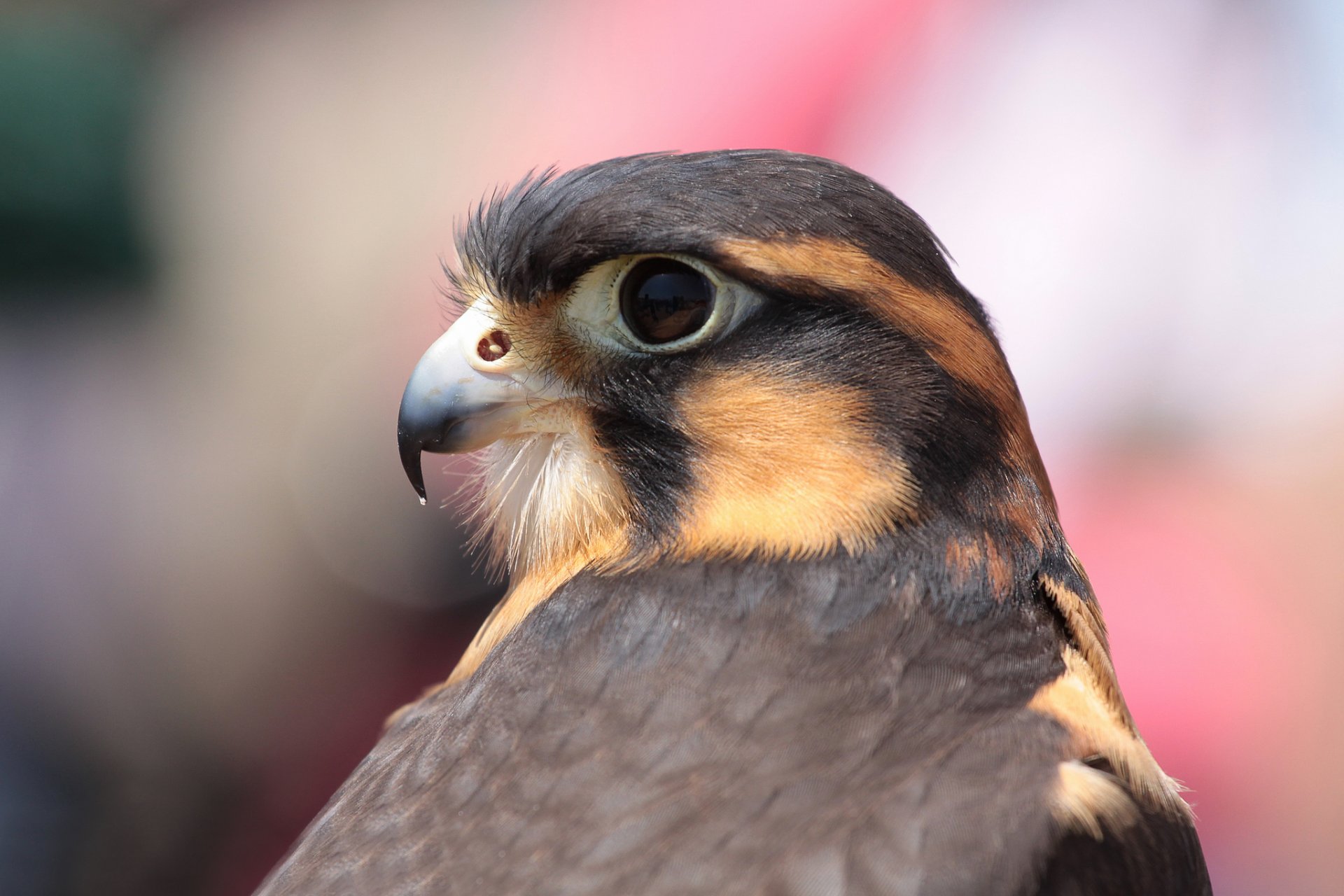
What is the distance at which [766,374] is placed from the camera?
1583 millimetres

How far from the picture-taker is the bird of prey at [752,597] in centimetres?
130

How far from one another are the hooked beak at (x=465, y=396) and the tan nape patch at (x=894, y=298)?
1.40 ft

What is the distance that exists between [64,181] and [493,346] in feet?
12.2

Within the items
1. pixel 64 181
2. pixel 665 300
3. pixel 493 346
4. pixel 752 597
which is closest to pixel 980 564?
pixel 752 597

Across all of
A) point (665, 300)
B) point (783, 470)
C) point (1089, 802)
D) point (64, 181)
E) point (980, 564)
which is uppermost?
point (64, 181)

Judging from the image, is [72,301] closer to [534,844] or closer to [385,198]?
[385,198]

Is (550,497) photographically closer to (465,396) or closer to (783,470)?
(465,396)

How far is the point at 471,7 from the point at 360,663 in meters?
3.15

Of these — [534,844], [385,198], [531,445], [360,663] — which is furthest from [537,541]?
[385,198]

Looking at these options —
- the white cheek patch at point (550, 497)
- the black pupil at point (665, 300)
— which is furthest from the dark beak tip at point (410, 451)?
the black pupil at point (665, 300)

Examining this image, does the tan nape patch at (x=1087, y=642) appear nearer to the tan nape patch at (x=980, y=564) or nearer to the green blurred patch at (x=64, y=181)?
the tan nape patch at (x=980, y=564)

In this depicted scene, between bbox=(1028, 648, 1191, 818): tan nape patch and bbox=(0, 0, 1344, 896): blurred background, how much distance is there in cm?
222

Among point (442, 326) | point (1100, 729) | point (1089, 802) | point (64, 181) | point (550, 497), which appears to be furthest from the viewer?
point (64, 181)

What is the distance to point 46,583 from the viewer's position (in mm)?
4023
